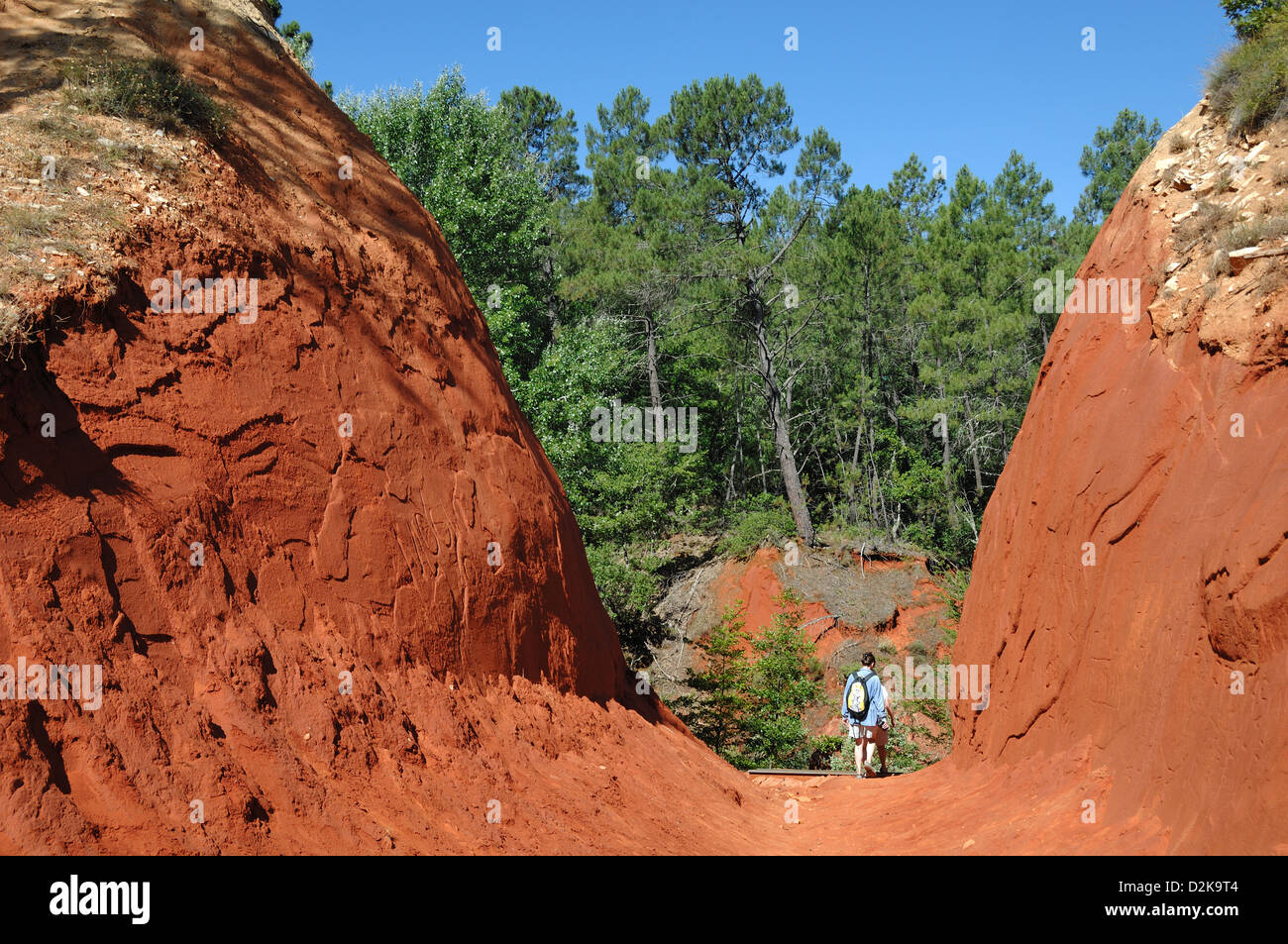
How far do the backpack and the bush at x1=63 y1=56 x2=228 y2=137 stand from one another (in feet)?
31.0

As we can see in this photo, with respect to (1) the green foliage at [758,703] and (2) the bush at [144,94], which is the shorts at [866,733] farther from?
(2) the bush at [144,94]

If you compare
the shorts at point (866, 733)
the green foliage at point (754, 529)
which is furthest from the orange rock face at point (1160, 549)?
the green foliage at point (754, 529)

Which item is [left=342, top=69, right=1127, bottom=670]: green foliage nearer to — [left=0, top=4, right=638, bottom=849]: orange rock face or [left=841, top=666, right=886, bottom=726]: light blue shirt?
[left=841, top=666, right=886, bottom=726]: light blue shirt

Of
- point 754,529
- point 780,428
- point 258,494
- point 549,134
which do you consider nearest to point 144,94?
point 258,494

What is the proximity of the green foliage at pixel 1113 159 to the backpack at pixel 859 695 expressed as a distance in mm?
32115

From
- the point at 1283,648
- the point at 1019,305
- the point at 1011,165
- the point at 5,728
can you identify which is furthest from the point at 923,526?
the point at 5,728

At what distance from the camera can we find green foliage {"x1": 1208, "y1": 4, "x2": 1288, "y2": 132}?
311 inches

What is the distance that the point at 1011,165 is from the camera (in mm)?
37562

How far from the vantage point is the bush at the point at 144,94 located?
22.2 feet

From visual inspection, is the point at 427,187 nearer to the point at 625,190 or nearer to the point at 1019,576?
the point at 625,190

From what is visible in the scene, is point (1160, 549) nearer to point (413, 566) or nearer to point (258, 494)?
point (413, 566)

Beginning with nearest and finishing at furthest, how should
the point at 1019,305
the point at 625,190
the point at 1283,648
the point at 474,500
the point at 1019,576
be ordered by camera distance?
the point at 1283,648, the point at 474,500, the point at 1019,576, the point at 1019,305, the point at 625,190
